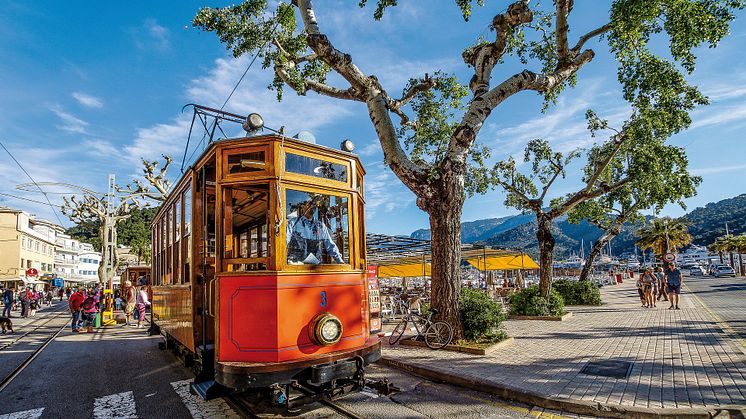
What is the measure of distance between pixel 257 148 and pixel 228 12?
7918 millimetres

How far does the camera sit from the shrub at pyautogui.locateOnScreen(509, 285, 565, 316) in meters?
14.0

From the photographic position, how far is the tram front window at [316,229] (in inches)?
202

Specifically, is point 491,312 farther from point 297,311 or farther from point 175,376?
point 175,376

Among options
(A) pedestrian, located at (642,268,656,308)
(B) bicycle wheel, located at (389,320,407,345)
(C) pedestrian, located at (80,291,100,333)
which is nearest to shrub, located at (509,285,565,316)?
(A) pedestrian, located at (642,268,656,308)

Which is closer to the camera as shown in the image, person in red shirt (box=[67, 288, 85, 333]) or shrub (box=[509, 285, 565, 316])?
shrub (box=[509, 285, 565, 316])

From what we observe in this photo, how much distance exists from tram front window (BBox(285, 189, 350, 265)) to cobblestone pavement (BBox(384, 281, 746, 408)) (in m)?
2.91

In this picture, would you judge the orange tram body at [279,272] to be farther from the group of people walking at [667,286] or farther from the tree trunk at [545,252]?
the group of people walking at [667,286]

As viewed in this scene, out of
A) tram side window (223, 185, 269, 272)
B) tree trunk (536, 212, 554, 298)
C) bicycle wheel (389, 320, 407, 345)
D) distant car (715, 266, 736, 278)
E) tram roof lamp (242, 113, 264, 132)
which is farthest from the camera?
distant car (715, 266, 736, 278)

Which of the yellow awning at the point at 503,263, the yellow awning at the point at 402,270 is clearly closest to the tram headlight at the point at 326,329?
the yellow awning at the point at 503,263

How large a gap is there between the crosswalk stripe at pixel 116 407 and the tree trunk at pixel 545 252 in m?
12.4

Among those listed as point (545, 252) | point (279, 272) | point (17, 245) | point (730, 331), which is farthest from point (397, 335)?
point (17, 245)

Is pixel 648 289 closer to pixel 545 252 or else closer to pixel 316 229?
pixel 545 252

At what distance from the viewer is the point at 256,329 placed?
4.73 meters

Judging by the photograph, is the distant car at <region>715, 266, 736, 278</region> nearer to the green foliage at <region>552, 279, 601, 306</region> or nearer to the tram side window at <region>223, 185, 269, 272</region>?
the green foliage at <region>552, 279, 601, 306</region>
